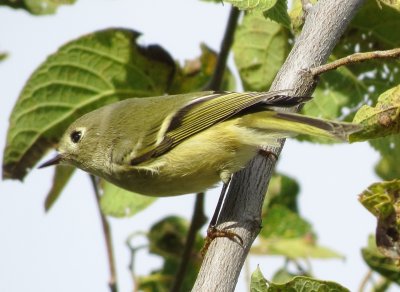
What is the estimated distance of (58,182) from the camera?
4.35 m

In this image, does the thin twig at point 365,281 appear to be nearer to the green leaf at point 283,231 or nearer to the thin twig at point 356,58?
the green leaf at point 283,231

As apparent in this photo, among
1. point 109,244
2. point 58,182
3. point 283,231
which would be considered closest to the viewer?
point 109,244

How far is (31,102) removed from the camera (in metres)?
4.08

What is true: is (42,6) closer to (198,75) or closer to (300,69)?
(198,75)

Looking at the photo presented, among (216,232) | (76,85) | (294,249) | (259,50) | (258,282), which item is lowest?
(258,282)

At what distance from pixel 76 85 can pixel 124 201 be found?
0.63 m

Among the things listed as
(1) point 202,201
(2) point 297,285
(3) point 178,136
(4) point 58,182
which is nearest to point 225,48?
Result: (3) point 178,136

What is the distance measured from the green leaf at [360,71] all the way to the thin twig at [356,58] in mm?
906

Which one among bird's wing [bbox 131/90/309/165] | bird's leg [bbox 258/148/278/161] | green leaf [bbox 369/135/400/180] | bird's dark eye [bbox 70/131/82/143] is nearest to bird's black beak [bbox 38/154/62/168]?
bird's dark eye [bbox 70/131/82/143]

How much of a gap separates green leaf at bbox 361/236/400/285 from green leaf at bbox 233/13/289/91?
1.04 m

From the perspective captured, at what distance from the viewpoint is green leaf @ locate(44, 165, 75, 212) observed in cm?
429

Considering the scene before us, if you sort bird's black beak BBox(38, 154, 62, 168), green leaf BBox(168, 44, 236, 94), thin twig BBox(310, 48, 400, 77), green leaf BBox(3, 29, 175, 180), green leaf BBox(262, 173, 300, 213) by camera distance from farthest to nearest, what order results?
green leaf BBox(262, 173, 300, 213)
green leaf BBox(168, 44, 236, 94)
bird's black beak BBox(38, 154, 62, 168)
green leaf BBox(3, 29, 175, 180)
thin twig BBox(310, 48, 400, 77)

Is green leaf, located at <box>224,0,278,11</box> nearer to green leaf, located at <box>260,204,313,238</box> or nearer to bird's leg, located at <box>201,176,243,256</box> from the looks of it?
bird's leg, located at <box>201,176,243,256</box>

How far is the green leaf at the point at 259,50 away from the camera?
3.97 m
